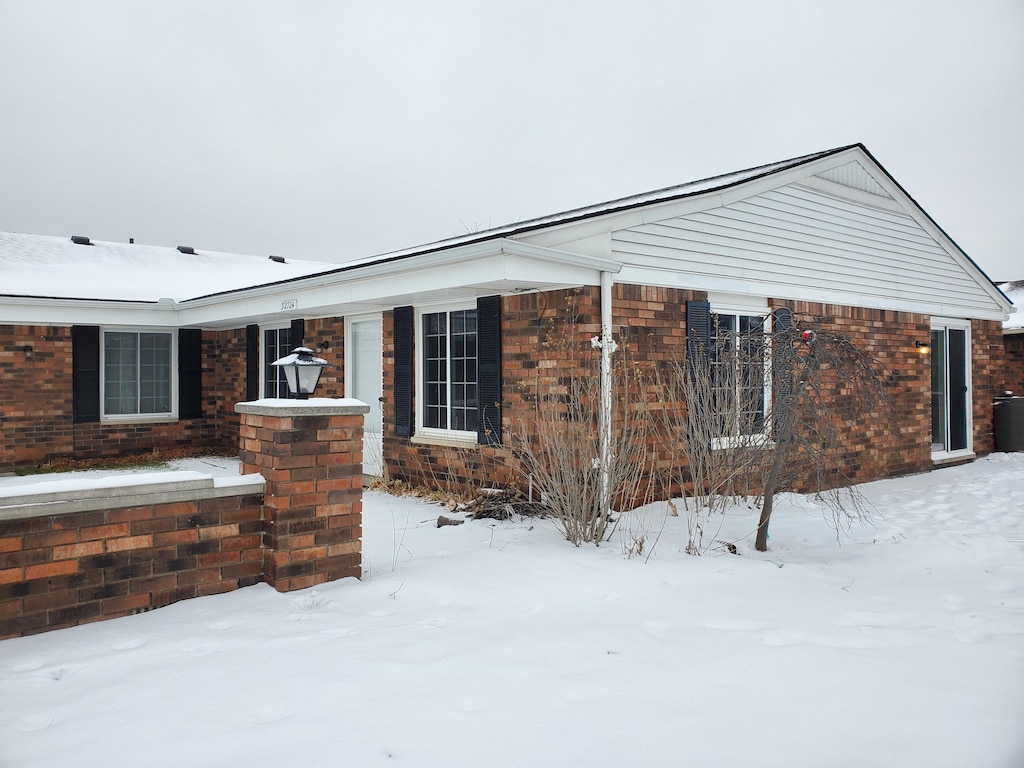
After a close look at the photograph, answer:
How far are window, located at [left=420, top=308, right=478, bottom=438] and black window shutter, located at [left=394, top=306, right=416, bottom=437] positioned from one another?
0.14 meters

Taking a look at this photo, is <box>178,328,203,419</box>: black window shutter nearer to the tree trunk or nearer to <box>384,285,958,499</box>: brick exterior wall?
<box>384,285,958,499</box>: brick exterior wall

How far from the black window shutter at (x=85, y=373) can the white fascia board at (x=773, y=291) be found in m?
8.43

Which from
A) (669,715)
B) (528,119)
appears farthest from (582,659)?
(528,119)

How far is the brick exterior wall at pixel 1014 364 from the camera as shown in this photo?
13.4 m

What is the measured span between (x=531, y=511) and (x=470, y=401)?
1.62m

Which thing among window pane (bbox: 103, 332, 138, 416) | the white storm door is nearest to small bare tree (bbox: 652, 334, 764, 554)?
the white storm door

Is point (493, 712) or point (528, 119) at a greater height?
point (528, 119)

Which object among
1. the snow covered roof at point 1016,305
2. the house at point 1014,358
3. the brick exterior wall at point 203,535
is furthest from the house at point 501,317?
the brick exterior wall at point 203,535

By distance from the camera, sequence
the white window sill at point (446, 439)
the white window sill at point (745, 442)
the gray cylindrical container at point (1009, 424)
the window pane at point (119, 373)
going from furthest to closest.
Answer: the gray cylindrical container at point (1009, 424) → the window pane at point (119, 373) → the white window sill at point (446, 439) → the white window sill at point (745, 442)

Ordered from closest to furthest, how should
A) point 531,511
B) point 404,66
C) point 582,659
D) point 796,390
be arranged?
point 582,659 → point 796,390 → point 531,511 → point 404,66

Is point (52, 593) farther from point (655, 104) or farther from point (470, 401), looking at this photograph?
point (655, 104)

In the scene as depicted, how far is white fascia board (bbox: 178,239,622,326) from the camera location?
5789 mm

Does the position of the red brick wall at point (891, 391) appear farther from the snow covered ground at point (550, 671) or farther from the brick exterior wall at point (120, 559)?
the brick exterior wall at point (120, 559)

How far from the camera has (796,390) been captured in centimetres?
500
